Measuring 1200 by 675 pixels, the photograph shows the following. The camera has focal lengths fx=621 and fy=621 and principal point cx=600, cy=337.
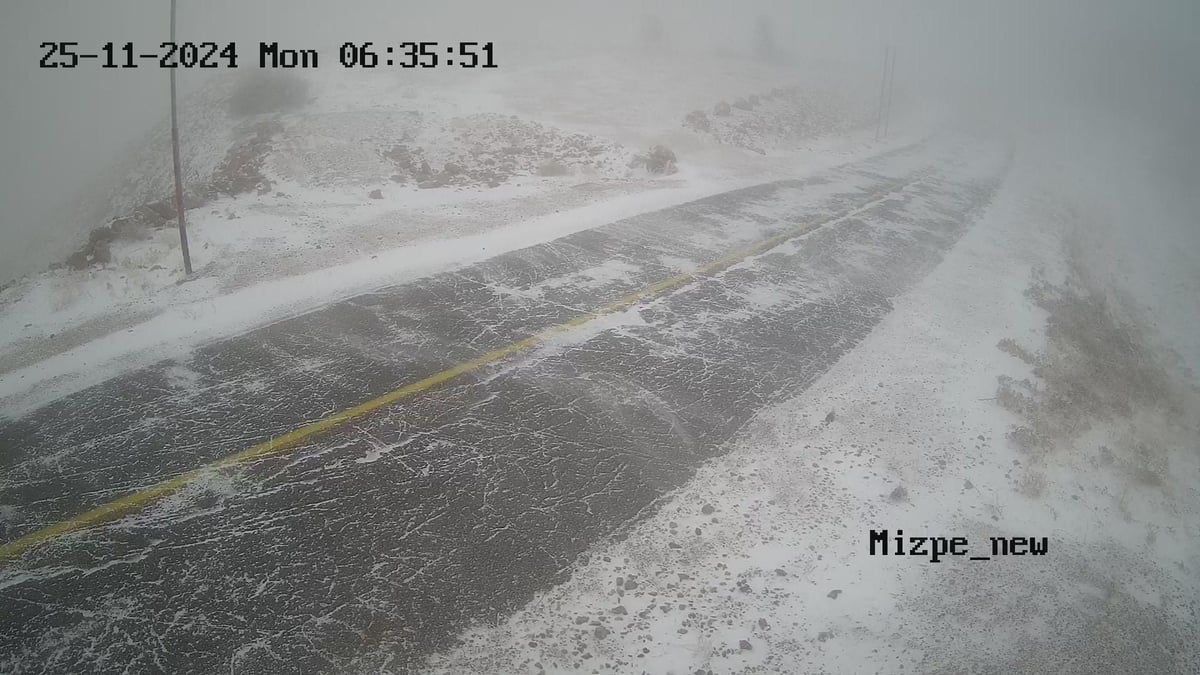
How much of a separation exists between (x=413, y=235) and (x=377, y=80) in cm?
1943

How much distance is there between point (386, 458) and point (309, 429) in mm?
852

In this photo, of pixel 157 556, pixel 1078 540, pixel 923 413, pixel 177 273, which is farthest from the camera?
pixel 177 273

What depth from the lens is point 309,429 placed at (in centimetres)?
539

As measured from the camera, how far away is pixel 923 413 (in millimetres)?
6402

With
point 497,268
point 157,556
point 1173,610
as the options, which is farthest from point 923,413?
point 157,556

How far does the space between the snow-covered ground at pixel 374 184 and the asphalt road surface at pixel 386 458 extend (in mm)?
1209

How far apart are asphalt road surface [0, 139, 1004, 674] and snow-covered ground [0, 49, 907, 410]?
1.21 meters

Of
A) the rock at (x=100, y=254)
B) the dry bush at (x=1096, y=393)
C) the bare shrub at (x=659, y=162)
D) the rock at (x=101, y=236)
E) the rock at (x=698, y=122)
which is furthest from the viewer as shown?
the rock at (x=698, y=122)

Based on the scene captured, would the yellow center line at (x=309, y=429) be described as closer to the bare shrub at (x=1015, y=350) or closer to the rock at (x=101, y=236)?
the bare shrub at (x=1015, y=350)

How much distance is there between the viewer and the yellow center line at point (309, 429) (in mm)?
4230

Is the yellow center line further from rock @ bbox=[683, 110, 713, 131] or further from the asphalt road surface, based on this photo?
rock @ bbox=[683, 110, 713, 131]

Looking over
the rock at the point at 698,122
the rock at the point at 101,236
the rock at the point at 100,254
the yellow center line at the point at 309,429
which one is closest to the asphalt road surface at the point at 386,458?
the yellow center line at the point at 309,429

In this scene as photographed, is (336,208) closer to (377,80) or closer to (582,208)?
(582,208)

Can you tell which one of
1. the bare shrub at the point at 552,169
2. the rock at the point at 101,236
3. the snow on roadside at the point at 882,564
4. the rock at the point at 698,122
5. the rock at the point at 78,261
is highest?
the rock at the point at 698,122
